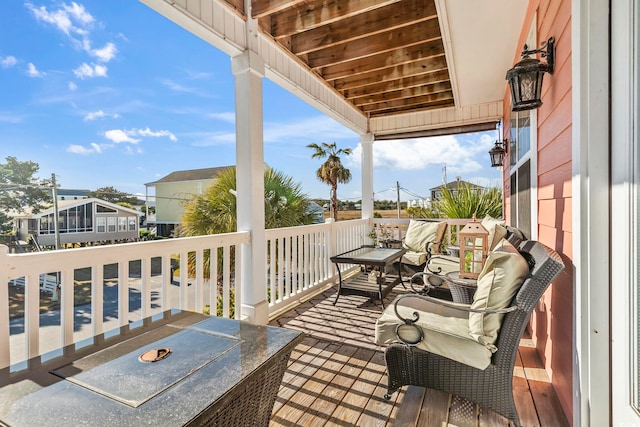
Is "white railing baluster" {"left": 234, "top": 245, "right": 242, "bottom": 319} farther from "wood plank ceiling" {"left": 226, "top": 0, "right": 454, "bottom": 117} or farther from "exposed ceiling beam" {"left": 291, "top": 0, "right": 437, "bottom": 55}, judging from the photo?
"exposed ceiling beam" {"left": 291, "top": 0, "right": 437, "bottom": 55}

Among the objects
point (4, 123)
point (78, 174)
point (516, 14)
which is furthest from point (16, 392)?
point (78, 174)

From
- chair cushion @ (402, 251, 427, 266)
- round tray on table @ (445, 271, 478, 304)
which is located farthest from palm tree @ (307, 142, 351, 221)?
round tray on table @ (445, 271, 478, 304)

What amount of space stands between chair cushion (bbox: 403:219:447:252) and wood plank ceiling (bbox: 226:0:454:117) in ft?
7.10

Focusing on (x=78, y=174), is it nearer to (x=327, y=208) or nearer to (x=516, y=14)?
(x=327, y=208)

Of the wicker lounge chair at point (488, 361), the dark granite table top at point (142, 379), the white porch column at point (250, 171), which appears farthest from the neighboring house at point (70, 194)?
the wicker lounge chair at point (488, 361)

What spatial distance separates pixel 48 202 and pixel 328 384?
4.25 metres

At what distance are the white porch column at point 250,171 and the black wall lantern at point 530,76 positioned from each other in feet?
7.10

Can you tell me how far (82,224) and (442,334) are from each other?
511 centimetres

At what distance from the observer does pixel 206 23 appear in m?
2.50

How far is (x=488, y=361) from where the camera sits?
1.60 m

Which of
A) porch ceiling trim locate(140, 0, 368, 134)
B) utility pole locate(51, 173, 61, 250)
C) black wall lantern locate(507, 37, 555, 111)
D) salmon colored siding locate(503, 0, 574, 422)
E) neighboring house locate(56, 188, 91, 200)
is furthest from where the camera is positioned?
neighboring house locate(56, 188, 91, 200)

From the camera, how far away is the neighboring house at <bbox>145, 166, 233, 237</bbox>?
32.3ft

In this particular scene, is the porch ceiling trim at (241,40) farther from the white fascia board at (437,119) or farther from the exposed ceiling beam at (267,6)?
the white fascia board at (437,119)

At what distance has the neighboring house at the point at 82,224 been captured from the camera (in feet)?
11.0
